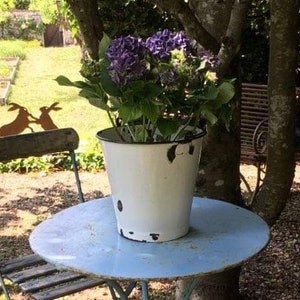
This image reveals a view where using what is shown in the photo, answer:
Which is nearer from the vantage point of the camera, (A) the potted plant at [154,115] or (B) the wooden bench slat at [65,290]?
(A) the potted plant at [154,115]

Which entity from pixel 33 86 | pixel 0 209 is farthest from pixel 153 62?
pixel 33 86

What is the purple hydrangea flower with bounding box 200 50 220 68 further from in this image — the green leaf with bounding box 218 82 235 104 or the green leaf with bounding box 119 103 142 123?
the green leaf with bounding box 119 103 142 123

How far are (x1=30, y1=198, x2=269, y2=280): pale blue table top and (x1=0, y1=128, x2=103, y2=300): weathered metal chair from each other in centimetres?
38

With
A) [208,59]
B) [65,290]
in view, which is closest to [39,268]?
[65,290]

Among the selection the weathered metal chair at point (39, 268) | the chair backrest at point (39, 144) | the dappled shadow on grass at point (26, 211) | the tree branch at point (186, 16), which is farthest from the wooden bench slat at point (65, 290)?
the dappled shadow on grass at point (26, 211)

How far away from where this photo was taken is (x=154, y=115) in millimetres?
1389

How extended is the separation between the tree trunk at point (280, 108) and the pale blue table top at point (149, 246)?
47 cm

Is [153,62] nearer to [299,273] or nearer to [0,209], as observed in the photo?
[299,273]

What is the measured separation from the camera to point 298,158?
5.39 metres

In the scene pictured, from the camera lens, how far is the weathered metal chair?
7.01 feet

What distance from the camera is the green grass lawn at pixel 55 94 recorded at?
25.8 ft

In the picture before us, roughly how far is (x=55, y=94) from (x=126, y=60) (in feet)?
30.7

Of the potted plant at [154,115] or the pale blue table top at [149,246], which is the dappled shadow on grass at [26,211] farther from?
the potted plant at [154,115]

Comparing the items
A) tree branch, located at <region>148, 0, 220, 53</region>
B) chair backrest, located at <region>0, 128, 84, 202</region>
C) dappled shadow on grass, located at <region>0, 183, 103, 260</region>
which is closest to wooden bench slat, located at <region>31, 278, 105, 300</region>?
chair backrest, located at <region>0, 128, 84, 202</region>
